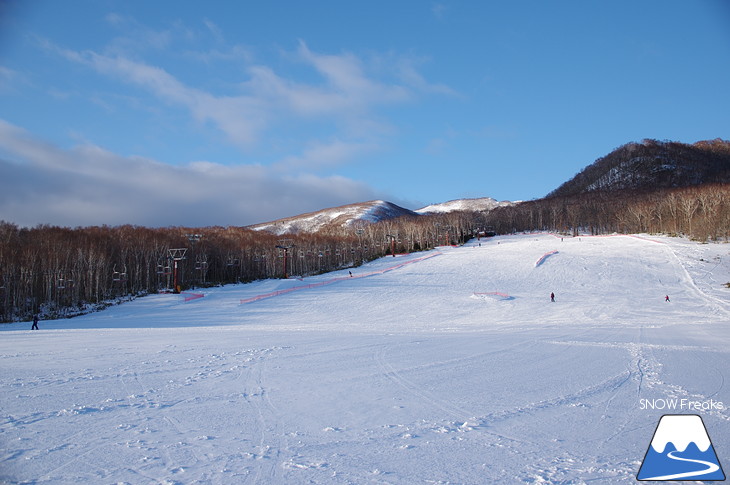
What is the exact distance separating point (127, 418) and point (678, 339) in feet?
75.5

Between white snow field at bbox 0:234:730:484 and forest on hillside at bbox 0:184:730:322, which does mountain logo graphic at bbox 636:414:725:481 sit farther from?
forest on hillside at bbox 0:184:730:322

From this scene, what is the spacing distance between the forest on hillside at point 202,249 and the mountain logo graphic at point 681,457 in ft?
184

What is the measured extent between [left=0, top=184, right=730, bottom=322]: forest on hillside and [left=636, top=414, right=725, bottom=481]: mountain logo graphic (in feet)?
184

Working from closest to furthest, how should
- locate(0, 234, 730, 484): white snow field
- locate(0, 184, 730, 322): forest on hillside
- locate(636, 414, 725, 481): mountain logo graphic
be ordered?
locate(636, 414, 725, 481): mountain logo graphic
locate(0, 234, 730, 484): white snow field
locate(0, 184, 730, 322): forest on hillside

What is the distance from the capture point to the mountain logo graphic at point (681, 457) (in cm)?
563

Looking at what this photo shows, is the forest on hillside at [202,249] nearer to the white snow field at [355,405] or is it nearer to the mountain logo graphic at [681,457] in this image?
the white snow field at [355,405]

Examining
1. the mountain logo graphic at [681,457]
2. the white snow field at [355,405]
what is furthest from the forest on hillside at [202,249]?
the mountain logo graphic at [681,457]

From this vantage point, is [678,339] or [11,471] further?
[678,339]

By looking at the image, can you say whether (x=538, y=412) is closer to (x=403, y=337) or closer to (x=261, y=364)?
(x=261, y=364)

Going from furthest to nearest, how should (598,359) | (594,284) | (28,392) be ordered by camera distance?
(594,284) → (598,359) → (28,392)

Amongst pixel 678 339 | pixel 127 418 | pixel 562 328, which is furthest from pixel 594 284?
pixel 127 418

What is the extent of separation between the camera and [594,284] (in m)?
46.8

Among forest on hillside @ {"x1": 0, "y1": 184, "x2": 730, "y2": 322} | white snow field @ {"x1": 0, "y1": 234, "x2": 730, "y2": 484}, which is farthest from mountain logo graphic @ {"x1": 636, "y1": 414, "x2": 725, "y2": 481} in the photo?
forest on hillside @ {"x1": 0, "y1": 184, "x2": 730, "y2": 322}

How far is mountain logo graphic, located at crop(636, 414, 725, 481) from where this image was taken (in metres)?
5.63
